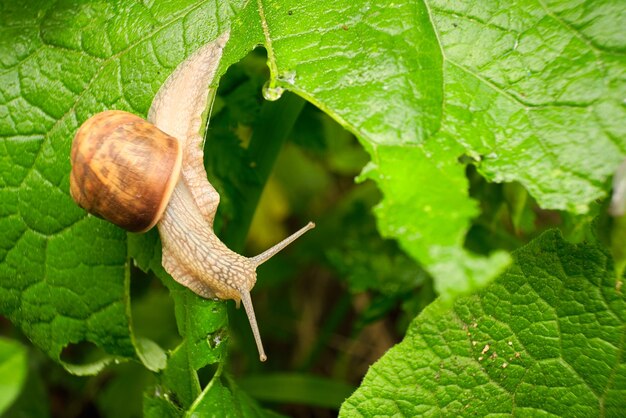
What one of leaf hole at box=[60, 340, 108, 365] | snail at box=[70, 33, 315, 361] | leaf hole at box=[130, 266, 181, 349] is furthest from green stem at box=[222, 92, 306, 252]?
leaf hole at box=[60, 340, 108, 365]

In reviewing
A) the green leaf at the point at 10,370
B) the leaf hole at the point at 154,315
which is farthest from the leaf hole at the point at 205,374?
the leaf hole at the point at 154,315

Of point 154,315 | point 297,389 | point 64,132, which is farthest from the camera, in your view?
point 154,315

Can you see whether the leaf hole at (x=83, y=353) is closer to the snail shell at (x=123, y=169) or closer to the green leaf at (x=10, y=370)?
the snail shell at (x=123, y=169)

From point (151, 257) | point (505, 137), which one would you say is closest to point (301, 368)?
point (151, 257)

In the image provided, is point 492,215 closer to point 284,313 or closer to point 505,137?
point 505,137

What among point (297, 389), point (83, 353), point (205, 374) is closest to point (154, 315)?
point (83, 353)

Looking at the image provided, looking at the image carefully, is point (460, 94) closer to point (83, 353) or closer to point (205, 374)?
point (205, 374)
